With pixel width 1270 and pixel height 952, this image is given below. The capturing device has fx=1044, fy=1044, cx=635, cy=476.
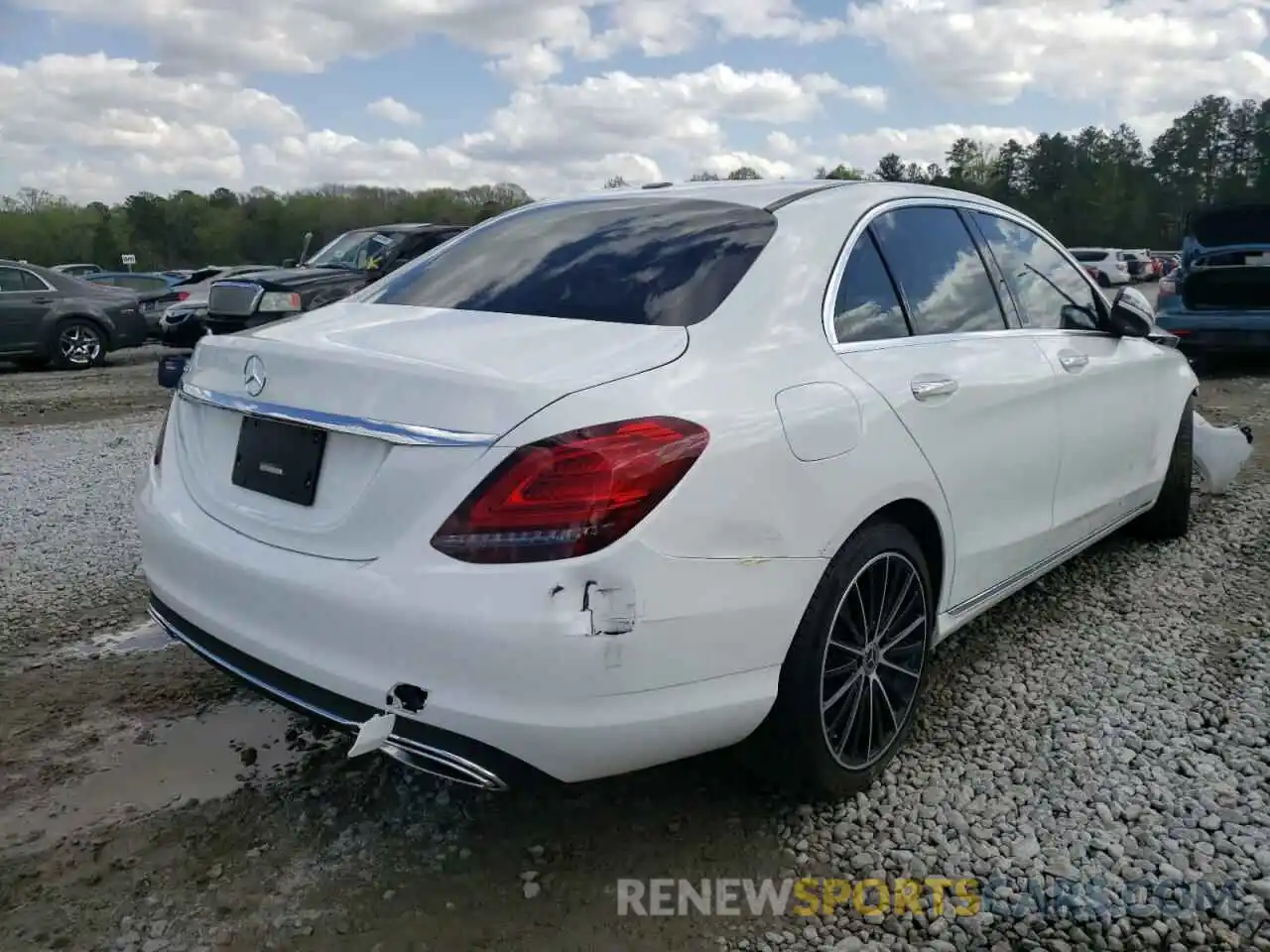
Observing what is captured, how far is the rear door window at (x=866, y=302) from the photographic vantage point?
2771mm

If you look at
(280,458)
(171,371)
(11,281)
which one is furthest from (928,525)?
(11,281)

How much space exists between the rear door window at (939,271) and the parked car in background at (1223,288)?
25.5ft

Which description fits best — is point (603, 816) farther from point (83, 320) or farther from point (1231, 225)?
point (83, 320)

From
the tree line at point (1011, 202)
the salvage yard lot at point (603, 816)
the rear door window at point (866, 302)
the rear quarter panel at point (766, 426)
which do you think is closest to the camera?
the rear quarter panel at point (766, 426)

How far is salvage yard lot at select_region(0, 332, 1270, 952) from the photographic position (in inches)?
89.4

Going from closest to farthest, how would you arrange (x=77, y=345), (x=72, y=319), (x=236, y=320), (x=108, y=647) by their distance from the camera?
(x=108, y=647)
(x=236, y=320)
(x=72, y=319)
(x=77, y=345)

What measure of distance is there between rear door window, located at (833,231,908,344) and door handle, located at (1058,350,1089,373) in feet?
3.17

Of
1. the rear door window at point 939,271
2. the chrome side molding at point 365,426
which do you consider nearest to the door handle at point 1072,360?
the rear door window at point 939,271

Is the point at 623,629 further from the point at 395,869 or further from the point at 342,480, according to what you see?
the point at 395,869

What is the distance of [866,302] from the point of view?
2883 millimetres

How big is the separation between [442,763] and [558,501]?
59 cm

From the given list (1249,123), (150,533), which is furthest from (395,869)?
(1249,123)

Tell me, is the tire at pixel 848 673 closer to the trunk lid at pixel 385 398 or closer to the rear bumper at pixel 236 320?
the trunk lid at pixel 385 398

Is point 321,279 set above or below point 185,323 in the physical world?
above
